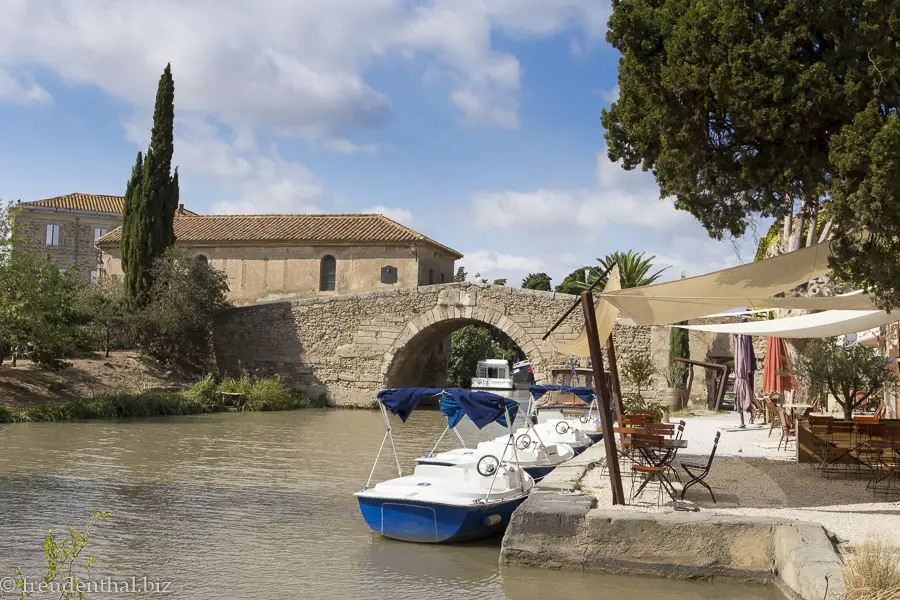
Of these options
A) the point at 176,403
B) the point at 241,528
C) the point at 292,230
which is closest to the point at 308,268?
the point at 292,230

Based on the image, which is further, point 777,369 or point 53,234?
point 53,234

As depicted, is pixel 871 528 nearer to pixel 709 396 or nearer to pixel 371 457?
pixel 371 457

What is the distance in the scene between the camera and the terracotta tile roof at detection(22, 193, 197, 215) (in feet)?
156

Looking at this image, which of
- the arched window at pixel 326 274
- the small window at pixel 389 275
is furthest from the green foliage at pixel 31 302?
the small window at pixel 389 275

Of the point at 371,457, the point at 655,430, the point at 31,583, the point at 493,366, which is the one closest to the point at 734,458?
the point at 655,430

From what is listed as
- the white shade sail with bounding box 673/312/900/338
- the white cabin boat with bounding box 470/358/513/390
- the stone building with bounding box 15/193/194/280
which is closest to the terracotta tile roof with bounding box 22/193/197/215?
the stone building with bounding box 15/193/194/280

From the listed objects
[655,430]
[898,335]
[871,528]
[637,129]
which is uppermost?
[637,129]

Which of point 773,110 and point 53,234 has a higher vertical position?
point 53,234

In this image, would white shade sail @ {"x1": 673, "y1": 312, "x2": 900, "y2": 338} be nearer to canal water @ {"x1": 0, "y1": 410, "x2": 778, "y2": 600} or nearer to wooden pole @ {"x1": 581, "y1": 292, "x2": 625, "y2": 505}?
wooden pole @ {"x1": 581, "y1": 292, "x2": 625, "y2": 505}

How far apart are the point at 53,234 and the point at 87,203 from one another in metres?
2.62

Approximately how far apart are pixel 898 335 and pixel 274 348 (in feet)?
67.0

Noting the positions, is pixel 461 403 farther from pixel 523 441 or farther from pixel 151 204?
pixel 151 204

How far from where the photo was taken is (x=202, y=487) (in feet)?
37.1

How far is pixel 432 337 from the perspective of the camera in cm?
3019
